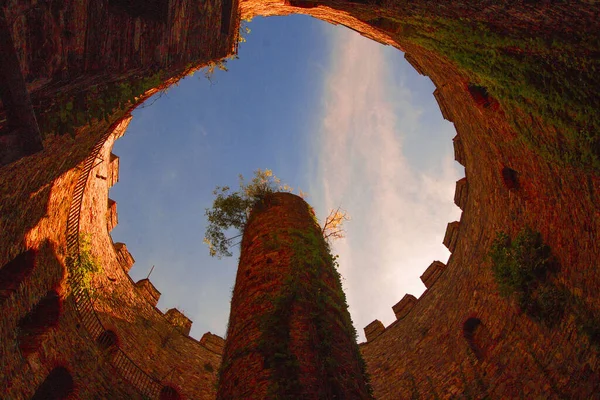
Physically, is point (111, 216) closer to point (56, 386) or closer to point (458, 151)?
point (56, 386)

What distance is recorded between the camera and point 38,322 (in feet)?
30.8

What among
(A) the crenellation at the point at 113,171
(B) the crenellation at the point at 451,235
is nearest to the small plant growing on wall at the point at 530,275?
(B) the crenellation at the point at 451,235

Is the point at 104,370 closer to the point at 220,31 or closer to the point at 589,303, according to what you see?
the point at 220,31

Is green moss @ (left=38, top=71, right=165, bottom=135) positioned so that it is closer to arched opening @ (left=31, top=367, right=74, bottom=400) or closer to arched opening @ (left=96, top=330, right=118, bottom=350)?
arched opening @ (left=31, top=367, right=74, bottom=400)

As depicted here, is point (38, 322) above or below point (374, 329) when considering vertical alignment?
below

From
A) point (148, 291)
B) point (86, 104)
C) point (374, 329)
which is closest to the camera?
point (86, 104)

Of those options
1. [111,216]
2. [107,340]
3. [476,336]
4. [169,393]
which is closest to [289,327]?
[476,336]

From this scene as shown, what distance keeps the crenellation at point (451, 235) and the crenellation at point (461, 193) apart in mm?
698

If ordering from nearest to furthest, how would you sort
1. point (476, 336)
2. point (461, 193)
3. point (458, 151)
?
point (476, 336)
point (458, 151)
point (461, 193)

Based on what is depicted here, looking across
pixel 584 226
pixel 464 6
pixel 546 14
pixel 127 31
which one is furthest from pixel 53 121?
pixel 584 226

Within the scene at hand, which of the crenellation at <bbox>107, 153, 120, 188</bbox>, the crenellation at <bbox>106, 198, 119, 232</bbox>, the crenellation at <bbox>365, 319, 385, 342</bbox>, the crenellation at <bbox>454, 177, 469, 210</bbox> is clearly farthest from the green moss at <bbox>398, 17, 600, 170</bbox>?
the crenellation at <bbox>106, 198, 119, 232</bbox>

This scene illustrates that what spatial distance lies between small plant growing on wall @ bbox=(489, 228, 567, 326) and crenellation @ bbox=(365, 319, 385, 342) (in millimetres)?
6781

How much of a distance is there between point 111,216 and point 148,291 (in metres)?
3.52

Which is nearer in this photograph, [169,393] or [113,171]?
[169,393]
